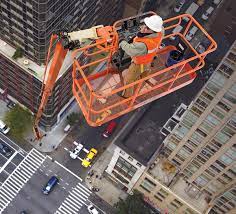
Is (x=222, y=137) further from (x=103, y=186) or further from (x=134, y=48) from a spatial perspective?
(x=103, y=186)

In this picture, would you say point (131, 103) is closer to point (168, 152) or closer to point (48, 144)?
point (168, 152)

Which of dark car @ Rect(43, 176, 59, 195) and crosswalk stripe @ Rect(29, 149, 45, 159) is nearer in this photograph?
dark car @ Rect(43, 176, 59, 195)

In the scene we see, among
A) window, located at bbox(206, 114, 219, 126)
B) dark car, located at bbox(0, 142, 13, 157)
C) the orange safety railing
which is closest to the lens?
the orange safety railing

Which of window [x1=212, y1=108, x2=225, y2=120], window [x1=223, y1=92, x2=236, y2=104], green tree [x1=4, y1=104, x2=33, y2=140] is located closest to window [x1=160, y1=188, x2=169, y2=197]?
A: window [x1=212, y1=108, x2=225, y2=120]

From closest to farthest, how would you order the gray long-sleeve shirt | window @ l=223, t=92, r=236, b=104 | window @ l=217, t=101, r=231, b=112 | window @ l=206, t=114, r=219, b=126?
1. the gray long-sleeve shirt
2. window @ l=223, t=92, r=236, b=104
3. window @ l=217, t=101, r=231, b=112
4. window @ l=206, t=114, r=219, b=126

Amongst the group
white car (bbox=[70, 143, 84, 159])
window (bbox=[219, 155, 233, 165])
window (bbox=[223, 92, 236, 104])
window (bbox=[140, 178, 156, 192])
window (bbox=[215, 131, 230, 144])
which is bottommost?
white car (bbox=[70, 143, 84, 159])

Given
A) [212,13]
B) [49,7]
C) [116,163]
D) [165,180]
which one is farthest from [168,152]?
[212,13]

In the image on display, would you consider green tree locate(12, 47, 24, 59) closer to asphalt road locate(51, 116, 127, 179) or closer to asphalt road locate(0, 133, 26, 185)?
asphalt road locate(0, 133, 26, 185)
